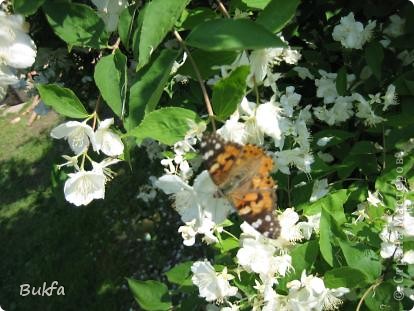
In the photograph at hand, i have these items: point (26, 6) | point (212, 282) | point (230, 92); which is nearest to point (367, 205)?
point (212, 282)

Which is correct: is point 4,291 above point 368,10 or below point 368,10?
below

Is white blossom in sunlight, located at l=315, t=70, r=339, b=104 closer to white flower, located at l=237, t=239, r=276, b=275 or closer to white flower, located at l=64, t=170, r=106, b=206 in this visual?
white flower, located at l=237, t=239, r=276, b=275

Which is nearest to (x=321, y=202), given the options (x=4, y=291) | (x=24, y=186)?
(x=4, y=291)

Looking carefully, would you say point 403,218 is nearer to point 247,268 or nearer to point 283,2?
point 247,268

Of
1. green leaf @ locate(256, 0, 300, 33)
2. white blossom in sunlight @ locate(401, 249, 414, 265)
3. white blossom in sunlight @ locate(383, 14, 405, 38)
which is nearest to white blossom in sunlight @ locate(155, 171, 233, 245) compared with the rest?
green leaf @ locate(256, 0, 300, 33)

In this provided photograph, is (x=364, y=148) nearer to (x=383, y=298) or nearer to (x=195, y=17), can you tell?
(x=383, y=298)

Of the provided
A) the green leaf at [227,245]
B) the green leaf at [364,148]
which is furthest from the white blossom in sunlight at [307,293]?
the green leaf at [364,148]

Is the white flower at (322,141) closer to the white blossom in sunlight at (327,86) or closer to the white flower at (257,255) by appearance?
the white blossom in sunlight at (327,86)

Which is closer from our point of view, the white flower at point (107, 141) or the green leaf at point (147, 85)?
the green leaf at point (147, 85)
